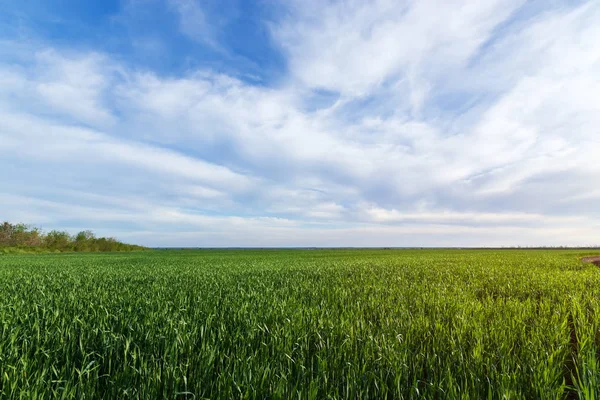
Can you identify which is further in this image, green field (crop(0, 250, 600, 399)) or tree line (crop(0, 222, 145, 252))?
tree line (crop(0, 222, 145, 252))

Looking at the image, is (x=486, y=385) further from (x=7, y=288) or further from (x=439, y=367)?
(x=7, y=288)

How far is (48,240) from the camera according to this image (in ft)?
227

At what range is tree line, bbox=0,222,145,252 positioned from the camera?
64250 mm

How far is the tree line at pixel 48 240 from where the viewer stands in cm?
6425

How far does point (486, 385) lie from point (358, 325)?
6.30 ft

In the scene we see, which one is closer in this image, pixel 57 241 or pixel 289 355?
pixel 289 355

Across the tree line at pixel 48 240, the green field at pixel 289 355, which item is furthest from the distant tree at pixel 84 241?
the green field at pixel 289 355

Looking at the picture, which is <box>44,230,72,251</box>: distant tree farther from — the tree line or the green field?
the green field

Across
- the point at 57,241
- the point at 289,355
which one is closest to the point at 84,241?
the point at 57,241

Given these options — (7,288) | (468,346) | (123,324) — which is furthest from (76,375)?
(7,288)

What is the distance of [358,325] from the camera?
16.0 feet

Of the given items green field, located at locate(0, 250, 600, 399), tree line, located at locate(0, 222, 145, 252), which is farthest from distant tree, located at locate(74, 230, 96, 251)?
green field, located at locate(0, 250, 600, 399)

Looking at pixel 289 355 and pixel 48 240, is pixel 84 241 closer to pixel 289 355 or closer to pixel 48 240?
pixel 48 240

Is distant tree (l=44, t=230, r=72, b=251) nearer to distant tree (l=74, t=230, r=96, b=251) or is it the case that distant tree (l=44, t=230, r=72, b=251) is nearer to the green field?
distant tree (l=74, t=230, r=96, b=251)
